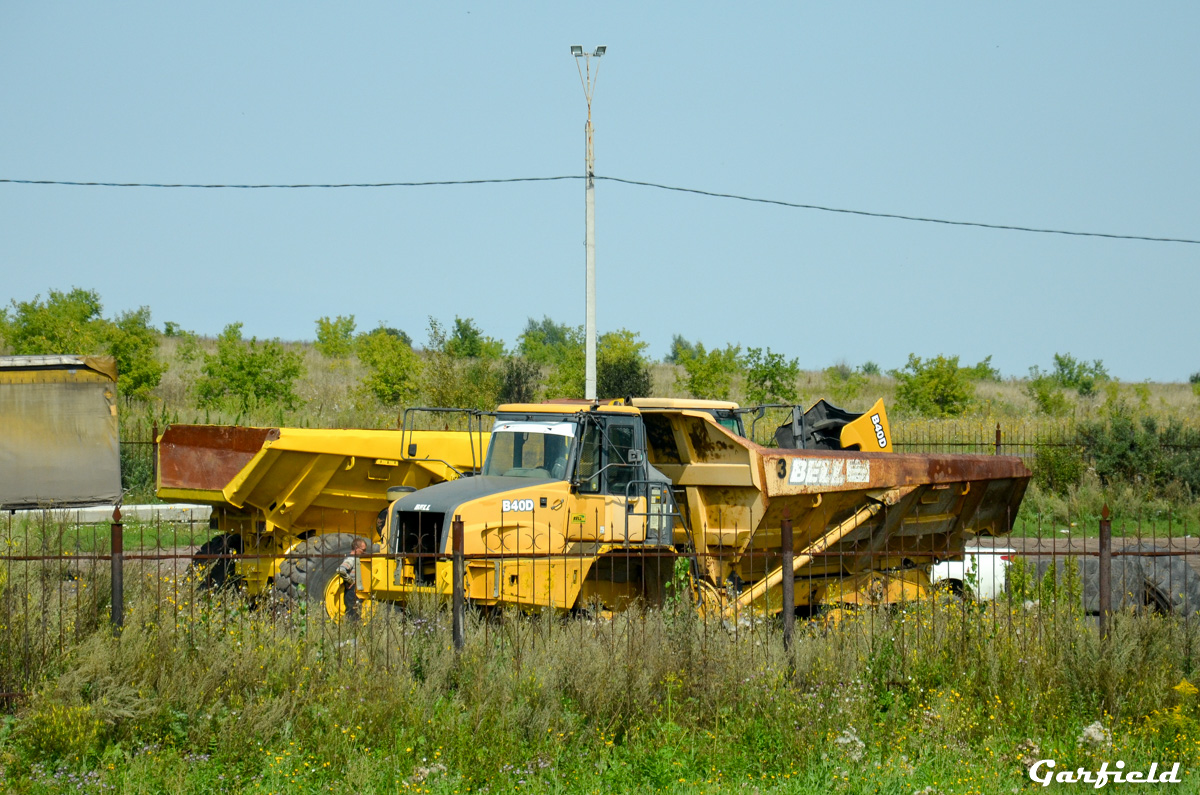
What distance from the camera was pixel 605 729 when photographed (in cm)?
689

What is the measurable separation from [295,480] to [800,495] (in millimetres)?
5545

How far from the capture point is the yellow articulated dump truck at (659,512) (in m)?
9.27

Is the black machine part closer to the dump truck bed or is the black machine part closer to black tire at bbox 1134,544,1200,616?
the dump truck bed

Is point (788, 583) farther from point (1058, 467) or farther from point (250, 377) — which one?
point (250, 377)

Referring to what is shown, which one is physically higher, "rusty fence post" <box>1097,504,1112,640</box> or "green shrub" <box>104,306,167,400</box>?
"green shrub" <box>104,306,167,400</box>

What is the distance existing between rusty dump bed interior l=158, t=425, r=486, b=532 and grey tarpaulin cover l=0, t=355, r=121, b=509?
750 cm

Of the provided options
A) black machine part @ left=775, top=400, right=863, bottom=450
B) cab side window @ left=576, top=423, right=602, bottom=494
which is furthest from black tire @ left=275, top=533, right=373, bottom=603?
black machine part @ left=775, top=400, right=863, bottom=450

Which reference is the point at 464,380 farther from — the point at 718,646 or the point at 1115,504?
the point at 718,646

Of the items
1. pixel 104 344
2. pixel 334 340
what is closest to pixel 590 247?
pixel 104 344

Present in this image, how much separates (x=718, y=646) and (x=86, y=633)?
4.66 metres

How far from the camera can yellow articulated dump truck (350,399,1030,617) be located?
30.4 ft

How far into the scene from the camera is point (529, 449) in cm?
1026

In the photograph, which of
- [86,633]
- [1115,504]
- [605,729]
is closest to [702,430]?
[605,729]

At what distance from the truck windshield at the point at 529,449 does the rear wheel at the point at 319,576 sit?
1.64m
